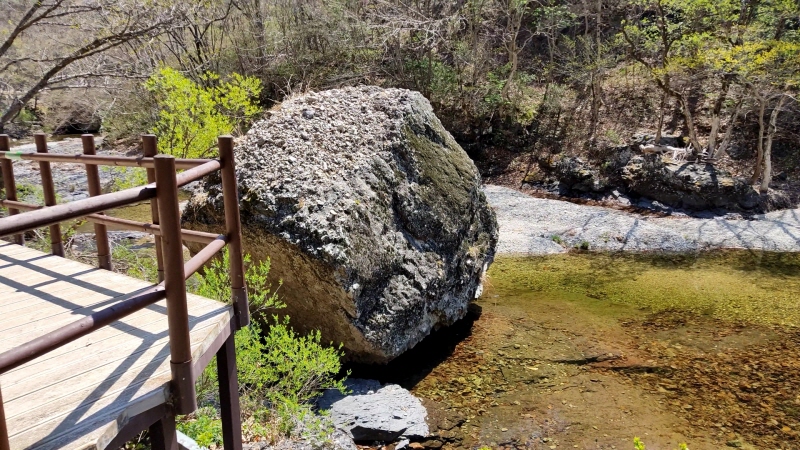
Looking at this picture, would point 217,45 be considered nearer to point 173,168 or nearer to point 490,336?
point 490,336

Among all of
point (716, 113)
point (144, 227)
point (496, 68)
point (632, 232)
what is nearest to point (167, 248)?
point (144, 227)

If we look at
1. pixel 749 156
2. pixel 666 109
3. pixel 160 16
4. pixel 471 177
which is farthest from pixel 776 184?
pixel 160 16

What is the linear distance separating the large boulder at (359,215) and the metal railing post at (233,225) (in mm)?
2230

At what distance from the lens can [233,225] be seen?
2.99 meters

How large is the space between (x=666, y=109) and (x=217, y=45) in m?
16.9

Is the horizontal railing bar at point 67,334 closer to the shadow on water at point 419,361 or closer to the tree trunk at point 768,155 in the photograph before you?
the shadow on water at point 419,361

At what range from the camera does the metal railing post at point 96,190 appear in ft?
13.2

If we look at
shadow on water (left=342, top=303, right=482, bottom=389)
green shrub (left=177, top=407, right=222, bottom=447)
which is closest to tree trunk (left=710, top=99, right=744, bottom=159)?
shadow on water (left=342, top=303, right=482, bottom=389)

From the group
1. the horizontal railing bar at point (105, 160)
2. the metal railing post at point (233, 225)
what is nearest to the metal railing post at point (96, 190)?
the horizontal railing bar at point (105, 160)

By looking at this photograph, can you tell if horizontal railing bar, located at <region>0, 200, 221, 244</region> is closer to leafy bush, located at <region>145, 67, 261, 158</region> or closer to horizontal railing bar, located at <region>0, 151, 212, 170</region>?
horizontal railing bar, located at <region>0, 151, 212, 170</region>

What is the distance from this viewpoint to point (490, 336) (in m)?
7.26

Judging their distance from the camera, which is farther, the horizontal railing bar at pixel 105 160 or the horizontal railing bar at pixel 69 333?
the horizontal railing bar at pixel 105 160

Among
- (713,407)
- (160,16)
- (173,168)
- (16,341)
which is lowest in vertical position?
(713,407)

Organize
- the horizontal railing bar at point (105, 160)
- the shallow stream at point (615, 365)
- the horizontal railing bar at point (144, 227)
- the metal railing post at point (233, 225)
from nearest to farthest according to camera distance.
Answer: the metal railing post at point (233, 225) → the horizontal railing bar at point (105, 160) → the horizontal railing bar at point (144, 227) → the shallow stream at point (615, 365)
